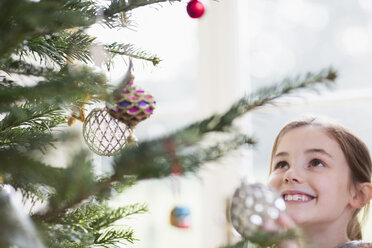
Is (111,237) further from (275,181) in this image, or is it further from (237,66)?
(237,66)

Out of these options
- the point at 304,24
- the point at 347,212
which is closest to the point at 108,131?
the point at 347,212

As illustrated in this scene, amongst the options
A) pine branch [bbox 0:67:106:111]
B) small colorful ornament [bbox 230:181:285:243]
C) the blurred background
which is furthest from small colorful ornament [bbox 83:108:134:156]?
the blurred background

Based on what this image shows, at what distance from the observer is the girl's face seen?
3.85ft

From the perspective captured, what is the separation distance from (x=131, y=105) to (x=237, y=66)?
1696mm

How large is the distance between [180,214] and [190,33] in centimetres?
102

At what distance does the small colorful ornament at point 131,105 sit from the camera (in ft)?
2.03

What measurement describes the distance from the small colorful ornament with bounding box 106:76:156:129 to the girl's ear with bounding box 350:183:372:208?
82 centimetres

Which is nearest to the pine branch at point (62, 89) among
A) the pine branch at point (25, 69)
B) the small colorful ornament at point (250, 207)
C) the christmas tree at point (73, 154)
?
the christmas tree at point (73, 154)

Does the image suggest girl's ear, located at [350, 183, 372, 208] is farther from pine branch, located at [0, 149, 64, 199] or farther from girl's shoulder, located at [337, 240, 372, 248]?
pine branch, located at [0, 149, 64, 199]

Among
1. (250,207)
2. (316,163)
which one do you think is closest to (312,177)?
(316,163)

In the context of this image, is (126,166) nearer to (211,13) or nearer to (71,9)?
(71,9)

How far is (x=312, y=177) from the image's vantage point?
3.88 ft

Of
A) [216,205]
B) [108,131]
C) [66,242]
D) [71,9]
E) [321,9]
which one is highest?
[321,9]

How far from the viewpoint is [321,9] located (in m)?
2.22
